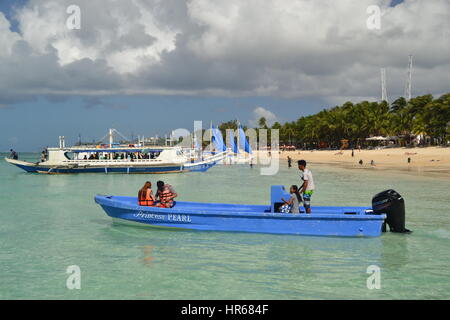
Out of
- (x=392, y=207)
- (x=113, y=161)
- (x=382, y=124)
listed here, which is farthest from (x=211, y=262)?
(x=382, y=124)

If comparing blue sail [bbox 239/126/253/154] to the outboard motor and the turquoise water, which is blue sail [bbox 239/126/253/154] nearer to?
the turquoise water

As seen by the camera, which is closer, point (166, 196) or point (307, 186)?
point (307, 186)

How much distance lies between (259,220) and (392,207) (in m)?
4.00

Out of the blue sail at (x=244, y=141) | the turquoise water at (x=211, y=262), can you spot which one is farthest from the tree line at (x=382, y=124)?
the turquoise water at (x=211, y=262)

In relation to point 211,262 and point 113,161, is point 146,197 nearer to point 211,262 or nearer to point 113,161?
point 211,262

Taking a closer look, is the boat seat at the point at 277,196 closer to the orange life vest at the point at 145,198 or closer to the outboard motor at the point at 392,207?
the outboard motor at the point at 392,207

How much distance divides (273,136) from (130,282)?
139 meters

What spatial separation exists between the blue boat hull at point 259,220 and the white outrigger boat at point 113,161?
3062 centimetres

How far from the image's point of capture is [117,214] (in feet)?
46.3

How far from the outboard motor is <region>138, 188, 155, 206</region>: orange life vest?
7292 millimetres

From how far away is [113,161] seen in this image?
146 ft
